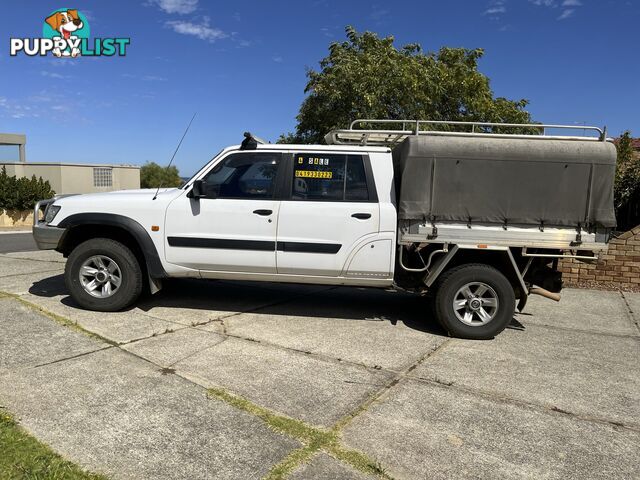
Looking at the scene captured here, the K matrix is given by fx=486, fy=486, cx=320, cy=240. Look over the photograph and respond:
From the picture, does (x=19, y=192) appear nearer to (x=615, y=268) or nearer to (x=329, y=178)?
(x=329, y=178)

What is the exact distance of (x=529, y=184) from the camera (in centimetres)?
487

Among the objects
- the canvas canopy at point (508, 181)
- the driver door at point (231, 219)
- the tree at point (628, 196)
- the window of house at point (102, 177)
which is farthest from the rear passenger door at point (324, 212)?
the window of house at point (102, 177)

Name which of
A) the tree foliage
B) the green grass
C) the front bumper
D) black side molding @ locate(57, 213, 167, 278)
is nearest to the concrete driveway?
the green grass

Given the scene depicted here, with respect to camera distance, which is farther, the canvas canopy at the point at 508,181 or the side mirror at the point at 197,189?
the side mirror at the point at 197,189

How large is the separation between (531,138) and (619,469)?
10.2 ft

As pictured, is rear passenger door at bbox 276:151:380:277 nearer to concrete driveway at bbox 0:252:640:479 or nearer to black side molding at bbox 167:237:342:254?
black side molding at bbox 167:237:342:254

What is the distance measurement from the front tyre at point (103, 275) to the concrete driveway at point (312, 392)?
0.20 m

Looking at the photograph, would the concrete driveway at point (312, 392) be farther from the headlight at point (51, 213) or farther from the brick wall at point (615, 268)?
the brick wall at point (615, 268)

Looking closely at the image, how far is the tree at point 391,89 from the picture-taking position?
11.6m

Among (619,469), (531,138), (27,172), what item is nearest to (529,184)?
(531,138)

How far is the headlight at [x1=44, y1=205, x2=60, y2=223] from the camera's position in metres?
5.41

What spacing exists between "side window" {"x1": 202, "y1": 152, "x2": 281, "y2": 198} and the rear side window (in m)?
0.27

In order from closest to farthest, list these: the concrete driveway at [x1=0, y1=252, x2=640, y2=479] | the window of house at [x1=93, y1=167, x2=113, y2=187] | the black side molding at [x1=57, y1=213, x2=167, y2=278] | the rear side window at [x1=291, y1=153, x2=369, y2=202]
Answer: the concrete driveway at [x1=0, y1=252, x2=640, y2=479] → the rear side window at [x1=291, y1=153, x2=369, y2=202] → the black side molding at [x1=57, y1=213, x2=167, y2=278] → the window of house at [x1=93, y1=167, x2=113, y2=187]

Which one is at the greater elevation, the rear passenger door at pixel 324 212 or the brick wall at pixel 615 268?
the rear passenger door at pixel 324 212
